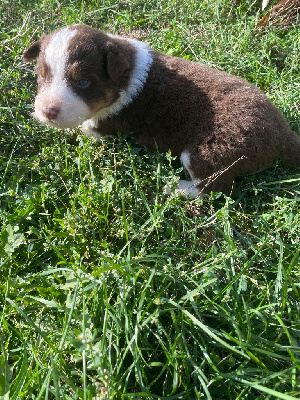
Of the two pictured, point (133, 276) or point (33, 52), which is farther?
point (33, 52)

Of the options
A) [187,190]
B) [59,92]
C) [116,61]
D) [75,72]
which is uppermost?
[116,61]

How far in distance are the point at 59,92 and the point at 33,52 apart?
0.70 m

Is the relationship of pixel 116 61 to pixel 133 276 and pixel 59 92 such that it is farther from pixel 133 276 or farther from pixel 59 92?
pixel 133 276

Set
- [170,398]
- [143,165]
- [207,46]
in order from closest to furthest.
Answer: [170,398]
[143,165]
[207,46]

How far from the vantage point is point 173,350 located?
1.98m

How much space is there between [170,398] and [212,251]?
968 mm

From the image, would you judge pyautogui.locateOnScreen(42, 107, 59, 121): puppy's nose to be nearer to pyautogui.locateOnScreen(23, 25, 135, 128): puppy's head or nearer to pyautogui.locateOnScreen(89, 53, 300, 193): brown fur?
pyautogui.locateOnScreen(23, 25, 135, 128): puppy's head

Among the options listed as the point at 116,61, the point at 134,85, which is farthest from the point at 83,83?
the point at 134,85

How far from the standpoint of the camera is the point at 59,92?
277 centimetres

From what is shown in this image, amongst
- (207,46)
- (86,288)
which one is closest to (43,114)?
(86,288)

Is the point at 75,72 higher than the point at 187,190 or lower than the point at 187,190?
higher

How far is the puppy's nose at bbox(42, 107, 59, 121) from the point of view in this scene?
8.95 ft

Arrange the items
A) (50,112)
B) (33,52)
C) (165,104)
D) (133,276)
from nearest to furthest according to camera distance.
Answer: (133,276) → (50,112) → (165,104) → (33,52)

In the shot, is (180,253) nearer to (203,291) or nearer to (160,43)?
(203,291)
